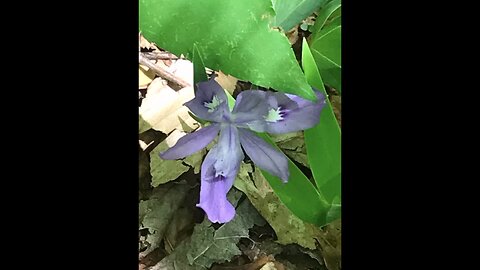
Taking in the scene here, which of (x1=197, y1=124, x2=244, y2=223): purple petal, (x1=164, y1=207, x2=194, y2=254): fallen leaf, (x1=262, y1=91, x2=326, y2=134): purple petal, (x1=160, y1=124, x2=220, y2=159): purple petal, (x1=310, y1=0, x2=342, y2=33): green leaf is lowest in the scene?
(x1=164, y1=207, x2=194, y2=254): fallen leaf

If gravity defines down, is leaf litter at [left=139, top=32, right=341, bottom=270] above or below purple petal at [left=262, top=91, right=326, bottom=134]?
below

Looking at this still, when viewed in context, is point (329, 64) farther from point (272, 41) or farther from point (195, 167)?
point (195, 167)

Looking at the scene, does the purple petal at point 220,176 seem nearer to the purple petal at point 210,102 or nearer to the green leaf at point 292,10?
the purple petal at point 210,102

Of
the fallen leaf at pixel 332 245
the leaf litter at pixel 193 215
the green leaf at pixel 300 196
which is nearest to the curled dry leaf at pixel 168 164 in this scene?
the leaf litter at pixel 193 215

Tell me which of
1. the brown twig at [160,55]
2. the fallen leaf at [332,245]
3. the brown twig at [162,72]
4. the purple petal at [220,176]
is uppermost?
the brown twig at [160,55]

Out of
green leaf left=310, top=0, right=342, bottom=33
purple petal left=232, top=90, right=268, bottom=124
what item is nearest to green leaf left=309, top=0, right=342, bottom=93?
green leaf left=310, top=0, right=342, bottom=33

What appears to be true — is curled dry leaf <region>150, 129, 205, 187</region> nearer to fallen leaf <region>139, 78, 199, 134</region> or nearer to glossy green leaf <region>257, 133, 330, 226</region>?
fallen leaf <region>139, 78, 199, 134</region>
